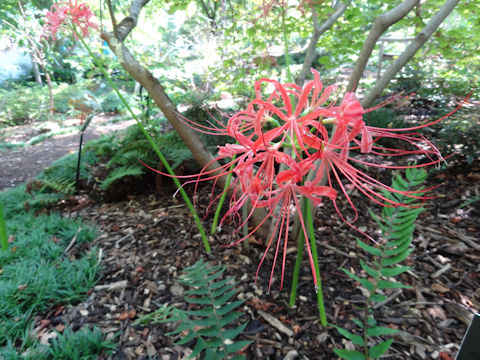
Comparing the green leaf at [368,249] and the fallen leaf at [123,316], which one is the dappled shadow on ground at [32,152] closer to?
the fallen leaf at [123,316]

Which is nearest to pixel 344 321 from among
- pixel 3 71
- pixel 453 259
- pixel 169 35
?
pixel 453 259

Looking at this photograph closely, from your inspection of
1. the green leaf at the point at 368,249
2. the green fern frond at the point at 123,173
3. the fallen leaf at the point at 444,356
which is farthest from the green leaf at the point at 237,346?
the green fern frond at the point at 123,173

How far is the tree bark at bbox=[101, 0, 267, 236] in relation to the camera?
173 cm

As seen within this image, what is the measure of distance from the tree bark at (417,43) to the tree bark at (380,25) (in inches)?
6.9

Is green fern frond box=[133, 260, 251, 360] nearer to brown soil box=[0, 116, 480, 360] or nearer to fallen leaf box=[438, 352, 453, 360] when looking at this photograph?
brown soil box=[0, 116, 480, 360]

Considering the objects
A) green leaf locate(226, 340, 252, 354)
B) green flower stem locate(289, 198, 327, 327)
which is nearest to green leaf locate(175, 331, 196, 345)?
green leaf locate(226, 340, 252, 354)

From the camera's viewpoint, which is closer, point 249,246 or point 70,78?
point 249,246

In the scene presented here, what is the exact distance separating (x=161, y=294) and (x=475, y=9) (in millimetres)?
2528

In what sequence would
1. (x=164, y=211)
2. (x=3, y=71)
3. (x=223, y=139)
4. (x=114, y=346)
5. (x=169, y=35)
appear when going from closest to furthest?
(x=114, y=346) < (x=164, y=211) < (x=223, y=139) < (x=3, y=71) < (x=169, y=35)

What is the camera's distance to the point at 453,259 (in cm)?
169

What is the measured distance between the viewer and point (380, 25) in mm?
1420

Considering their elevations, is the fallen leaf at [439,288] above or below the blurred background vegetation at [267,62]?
below

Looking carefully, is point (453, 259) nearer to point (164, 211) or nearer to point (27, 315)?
point (164, 211)

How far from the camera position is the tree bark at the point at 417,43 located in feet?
4.70
